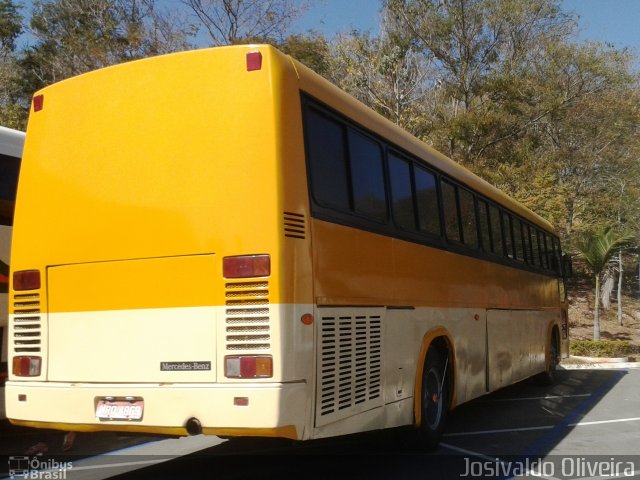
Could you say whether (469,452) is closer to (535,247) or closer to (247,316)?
(247,316)

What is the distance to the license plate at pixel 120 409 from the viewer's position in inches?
185

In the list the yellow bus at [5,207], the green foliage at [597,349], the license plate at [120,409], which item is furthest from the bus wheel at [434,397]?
the green foliage at [597,349]

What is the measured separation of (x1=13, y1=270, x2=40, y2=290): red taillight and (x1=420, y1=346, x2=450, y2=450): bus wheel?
3.70 metres

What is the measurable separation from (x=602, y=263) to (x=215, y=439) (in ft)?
65.7

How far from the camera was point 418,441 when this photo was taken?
6727 mm

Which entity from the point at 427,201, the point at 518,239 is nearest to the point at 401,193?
the point at 427,201

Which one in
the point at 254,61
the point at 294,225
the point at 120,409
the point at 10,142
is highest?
the point at 10,142

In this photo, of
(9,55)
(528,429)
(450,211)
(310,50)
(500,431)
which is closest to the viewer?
(450,211)

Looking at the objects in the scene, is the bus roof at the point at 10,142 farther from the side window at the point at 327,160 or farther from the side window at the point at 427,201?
the side window at the point at 427,201

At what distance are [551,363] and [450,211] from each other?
6.75 meters

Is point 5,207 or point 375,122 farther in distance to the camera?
point 5,207

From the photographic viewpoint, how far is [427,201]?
23.6 ft

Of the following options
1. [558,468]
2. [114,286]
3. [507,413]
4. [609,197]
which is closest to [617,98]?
[609,197]

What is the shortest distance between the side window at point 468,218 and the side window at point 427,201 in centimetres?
93
